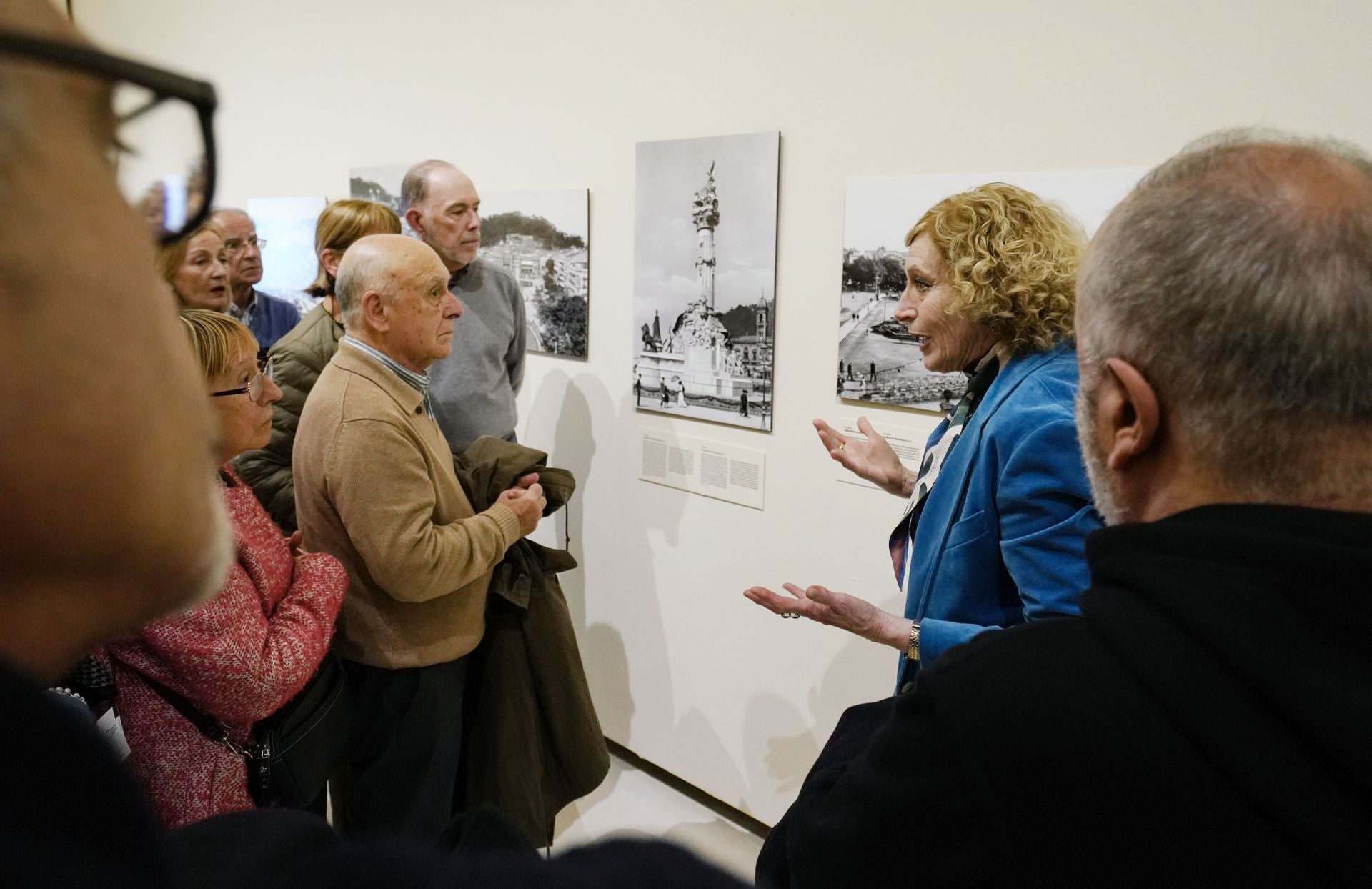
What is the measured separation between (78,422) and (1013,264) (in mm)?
1830

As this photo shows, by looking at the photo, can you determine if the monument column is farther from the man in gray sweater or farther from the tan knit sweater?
the tan knit sweater

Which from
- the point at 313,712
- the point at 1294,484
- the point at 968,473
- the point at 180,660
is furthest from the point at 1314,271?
the point at 313,712

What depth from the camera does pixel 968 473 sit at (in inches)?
74.7

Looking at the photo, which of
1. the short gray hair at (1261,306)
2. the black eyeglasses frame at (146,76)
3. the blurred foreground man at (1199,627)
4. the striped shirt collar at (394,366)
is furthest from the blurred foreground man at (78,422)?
the striped shirt collar at (394,366)

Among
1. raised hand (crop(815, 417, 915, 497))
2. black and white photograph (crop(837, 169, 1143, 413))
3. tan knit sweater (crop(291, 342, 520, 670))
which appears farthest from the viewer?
black and white photograph (crop(837, 169, 1143, 413))

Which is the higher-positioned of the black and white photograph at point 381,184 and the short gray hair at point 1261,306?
the black and white photograph at point 381,184

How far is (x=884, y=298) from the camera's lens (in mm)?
2975

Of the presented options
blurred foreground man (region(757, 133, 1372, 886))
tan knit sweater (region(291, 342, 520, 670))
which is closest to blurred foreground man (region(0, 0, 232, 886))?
blurred foreground man (region(757, 133, 1372, 886))

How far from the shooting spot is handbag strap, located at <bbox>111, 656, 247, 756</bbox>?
183 cm

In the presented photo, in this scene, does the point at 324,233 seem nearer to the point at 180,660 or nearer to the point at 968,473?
the point at 180,660

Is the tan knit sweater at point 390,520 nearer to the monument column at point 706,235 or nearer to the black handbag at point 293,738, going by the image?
the black handbag at point 293,738

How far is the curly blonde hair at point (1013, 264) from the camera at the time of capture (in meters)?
1.91

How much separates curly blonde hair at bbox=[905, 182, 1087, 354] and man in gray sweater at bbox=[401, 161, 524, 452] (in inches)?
90.5

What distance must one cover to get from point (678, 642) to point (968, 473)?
7.51 feet
